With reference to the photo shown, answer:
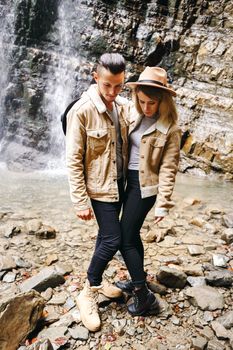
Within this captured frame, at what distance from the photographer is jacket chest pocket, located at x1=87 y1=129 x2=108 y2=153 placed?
7.83 ft

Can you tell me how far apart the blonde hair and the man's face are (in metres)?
0.19

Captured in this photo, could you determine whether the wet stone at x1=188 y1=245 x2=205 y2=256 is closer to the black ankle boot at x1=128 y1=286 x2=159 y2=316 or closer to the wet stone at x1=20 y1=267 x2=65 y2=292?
the black ankle boot at x1=128 y1=286 x2=159 y2=316

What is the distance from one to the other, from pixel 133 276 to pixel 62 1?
11.5 meters

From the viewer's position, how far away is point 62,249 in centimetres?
430

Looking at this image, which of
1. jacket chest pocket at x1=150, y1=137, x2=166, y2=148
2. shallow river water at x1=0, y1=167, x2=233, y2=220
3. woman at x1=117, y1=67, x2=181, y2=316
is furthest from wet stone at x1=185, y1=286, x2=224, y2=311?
shallow river water at x1=0, y1=167, x2=233, y2=220

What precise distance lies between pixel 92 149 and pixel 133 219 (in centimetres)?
67

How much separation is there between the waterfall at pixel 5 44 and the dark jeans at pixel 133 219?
33.1 ft

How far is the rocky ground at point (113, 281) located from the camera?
260 centimetres

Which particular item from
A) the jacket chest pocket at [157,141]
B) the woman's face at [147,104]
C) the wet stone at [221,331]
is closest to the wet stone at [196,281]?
the wet stone at [221,331]

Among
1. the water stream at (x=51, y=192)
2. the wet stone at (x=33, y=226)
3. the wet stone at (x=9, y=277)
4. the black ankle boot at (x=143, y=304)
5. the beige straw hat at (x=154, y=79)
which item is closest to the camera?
the beige straw hat at (x=154, y=79)

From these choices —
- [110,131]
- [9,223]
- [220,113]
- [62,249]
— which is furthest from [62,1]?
[110,131]

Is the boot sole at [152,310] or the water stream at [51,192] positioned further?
the water stream at [51,192]

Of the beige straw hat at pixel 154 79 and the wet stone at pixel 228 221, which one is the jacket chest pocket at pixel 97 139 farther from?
the wet stone at pixel 228 221

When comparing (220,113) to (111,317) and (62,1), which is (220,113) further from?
(111,317)
